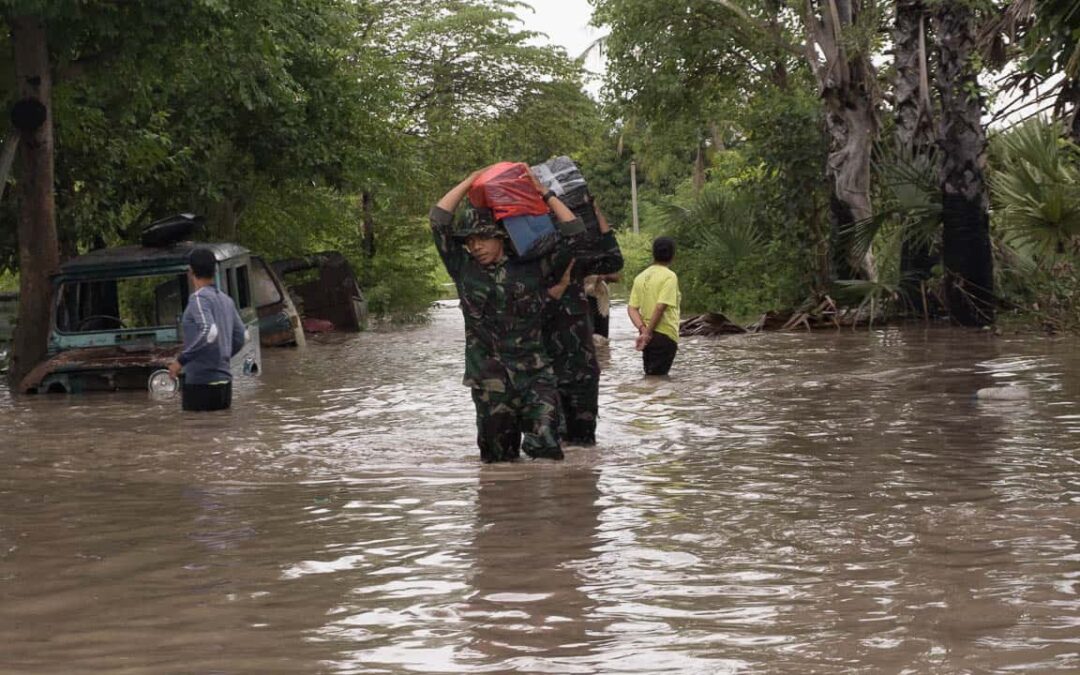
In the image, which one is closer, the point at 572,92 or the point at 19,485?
the point at 19,485

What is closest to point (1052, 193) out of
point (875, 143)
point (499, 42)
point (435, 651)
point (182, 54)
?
point (875, 143)

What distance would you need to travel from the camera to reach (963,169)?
20.2m

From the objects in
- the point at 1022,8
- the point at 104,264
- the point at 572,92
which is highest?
the point at 572,92

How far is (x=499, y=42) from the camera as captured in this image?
151 feet

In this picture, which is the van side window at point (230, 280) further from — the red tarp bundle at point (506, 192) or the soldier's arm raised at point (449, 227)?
the red tarp bundle at point (506, 192)

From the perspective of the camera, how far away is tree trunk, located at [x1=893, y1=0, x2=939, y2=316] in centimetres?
2183

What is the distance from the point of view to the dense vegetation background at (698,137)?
57.9 feet

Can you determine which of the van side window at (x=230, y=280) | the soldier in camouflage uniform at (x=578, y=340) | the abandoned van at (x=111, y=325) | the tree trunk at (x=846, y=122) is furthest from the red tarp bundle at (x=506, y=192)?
the tree trunk at (x=846, y=122)

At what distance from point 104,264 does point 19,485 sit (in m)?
6.55

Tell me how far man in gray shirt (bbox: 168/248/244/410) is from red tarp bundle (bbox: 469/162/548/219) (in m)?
3.24

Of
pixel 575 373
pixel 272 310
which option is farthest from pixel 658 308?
pixel 272 310

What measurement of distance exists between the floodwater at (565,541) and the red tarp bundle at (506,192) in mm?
1519

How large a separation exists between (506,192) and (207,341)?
12.4 feet

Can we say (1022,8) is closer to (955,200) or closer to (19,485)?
(955,200)
